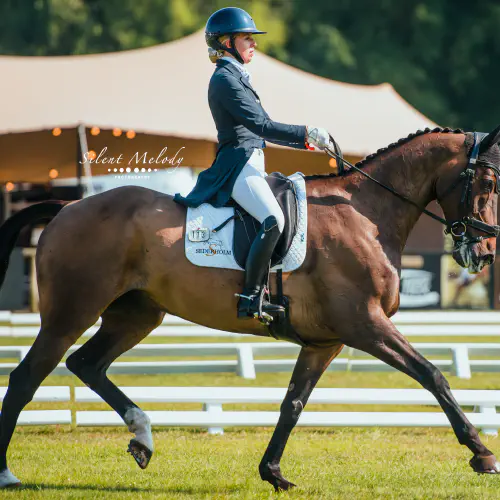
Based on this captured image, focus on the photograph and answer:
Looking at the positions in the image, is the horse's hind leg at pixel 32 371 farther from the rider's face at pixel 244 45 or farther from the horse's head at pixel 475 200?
the horse's head at pixel 475 200

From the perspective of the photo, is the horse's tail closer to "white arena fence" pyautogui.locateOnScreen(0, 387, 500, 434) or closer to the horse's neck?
"white arena fence" pyautogui.locateOnScreen(0, 387, 500, 434)

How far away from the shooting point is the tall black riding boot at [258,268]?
19.7 ft

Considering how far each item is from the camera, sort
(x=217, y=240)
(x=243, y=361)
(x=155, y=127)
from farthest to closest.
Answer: (x=155, y=127)
(x=243, y=361)
(x=217, y=240)

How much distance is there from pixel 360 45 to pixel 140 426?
31.4 m

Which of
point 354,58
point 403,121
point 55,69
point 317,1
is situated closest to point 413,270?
point 403,121

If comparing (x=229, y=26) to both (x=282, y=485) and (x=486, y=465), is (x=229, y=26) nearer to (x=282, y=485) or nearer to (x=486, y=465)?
(x=282, y=485)

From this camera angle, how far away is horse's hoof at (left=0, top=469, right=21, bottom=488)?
20.1ft

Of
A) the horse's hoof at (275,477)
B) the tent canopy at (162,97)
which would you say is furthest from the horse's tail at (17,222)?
the tent canopy at (162,97)

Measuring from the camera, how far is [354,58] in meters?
35.4

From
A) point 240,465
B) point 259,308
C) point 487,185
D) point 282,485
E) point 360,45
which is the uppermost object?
point 360,45

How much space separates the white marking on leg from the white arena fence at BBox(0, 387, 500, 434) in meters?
1.70

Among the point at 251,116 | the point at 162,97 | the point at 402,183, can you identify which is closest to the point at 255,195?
the point at 251,116

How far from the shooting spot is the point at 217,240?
6.21 meters

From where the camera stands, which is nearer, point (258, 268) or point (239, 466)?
point (258, 268)
